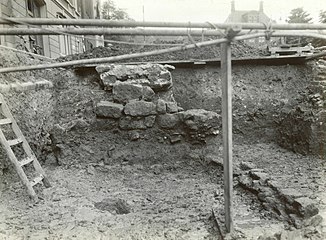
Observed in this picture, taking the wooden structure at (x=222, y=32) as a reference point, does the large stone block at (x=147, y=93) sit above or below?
below

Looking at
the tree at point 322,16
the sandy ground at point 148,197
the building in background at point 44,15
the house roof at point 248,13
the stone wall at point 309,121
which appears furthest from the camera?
the house roof at point 248,13

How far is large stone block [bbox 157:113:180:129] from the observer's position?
6918mm

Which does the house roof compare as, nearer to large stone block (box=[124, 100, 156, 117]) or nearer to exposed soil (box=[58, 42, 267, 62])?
exposed soil (box=[58, 42, 267, 62])

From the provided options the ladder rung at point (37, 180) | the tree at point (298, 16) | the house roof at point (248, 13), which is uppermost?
the house roof at point (248, 13)

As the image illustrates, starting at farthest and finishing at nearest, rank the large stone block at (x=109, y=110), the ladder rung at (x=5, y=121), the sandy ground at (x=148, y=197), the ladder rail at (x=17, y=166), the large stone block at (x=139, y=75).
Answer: the large stone block at (x=139, y=75), the large stone block at (x=109, y=110), the ladder rung at (x=5, y=121), the ladder rail at (x=17, y=166), the sandy ground at (x=148, y=197)

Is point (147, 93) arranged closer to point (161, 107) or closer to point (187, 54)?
point (161, 107)

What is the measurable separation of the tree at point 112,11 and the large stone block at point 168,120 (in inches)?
686

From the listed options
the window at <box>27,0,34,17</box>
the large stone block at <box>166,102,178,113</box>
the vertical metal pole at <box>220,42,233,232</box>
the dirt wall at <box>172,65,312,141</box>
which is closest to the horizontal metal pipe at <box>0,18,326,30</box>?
the vertical metal pole at <box>220,42,233,232</box>

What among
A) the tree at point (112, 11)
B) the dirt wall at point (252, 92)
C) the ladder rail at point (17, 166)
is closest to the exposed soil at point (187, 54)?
the dirt wall at point (252, 92)

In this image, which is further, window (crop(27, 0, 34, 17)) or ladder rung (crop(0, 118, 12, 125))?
window (crop(27, 0, 34, 17))

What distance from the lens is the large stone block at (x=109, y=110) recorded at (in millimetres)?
6805

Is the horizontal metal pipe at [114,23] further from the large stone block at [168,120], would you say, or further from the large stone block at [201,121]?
the large stone block at [168,120]

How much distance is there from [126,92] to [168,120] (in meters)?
1.17

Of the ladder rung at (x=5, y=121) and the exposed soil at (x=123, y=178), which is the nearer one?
the exposed soil at (x=123, y=178)
